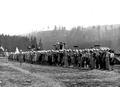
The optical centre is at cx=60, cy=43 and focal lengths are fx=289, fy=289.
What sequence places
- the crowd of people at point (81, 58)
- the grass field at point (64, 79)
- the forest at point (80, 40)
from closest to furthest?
the grass field at point (64, 79) → the crowd of people at point (81, 58) → the forest at point (80, 40)

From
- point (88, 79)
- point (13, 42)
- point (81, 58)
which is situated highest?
point (13, 42)

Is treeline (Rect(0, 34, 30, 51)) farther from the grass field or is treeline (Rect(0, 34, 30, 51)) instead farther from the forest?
the grass field

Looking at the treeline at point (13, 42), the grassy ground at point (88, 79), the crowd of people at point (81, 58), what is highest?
the treeline at point (13, 42)

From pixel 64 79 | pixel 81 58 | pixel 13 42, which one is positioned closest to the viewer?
pixel 64 79

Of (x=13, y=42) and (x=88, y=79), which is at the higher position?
(x=13, y=42)

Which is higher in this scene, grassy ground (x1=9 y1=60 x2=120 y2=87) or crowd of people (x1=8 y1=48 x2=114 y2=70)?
crowd of people (x1=8 y1=48 x2=114 y2=70)

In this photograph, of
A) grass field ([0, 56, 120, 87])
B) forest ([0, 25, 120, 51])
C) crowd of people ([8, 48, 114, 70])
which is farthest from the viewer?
forest ([0, 25, 120, 51])

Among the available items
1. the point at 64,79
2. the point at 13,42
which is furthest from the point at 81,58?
the point at 13,42

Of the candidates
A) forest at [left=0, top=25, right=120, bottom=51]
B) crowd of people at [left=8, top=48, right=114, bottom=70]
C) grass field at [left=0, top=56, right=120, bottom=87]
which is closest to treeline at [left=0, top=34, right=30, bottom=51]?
forest at [left=0, top=25, right=120, bottom=51]

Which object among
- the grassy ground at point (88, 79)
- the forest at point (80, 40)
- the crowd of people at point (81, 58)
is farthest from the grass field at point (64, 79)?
the forest at point (80, 40)

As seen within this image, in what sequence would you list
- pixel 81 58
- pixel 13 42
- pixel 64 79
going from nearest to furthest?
pixel 64 79, pixel 81 58, pixel 13 42

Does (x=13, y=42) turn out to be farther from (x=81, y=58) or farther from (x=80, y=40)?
(x=81, y=58)

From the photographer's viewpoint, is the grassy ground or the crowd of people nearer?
the grassy ground

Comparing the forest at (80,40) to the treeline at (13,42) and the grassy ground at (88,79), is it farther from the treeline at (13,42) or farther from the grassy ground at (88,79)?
the grassy ground at (88,79)
